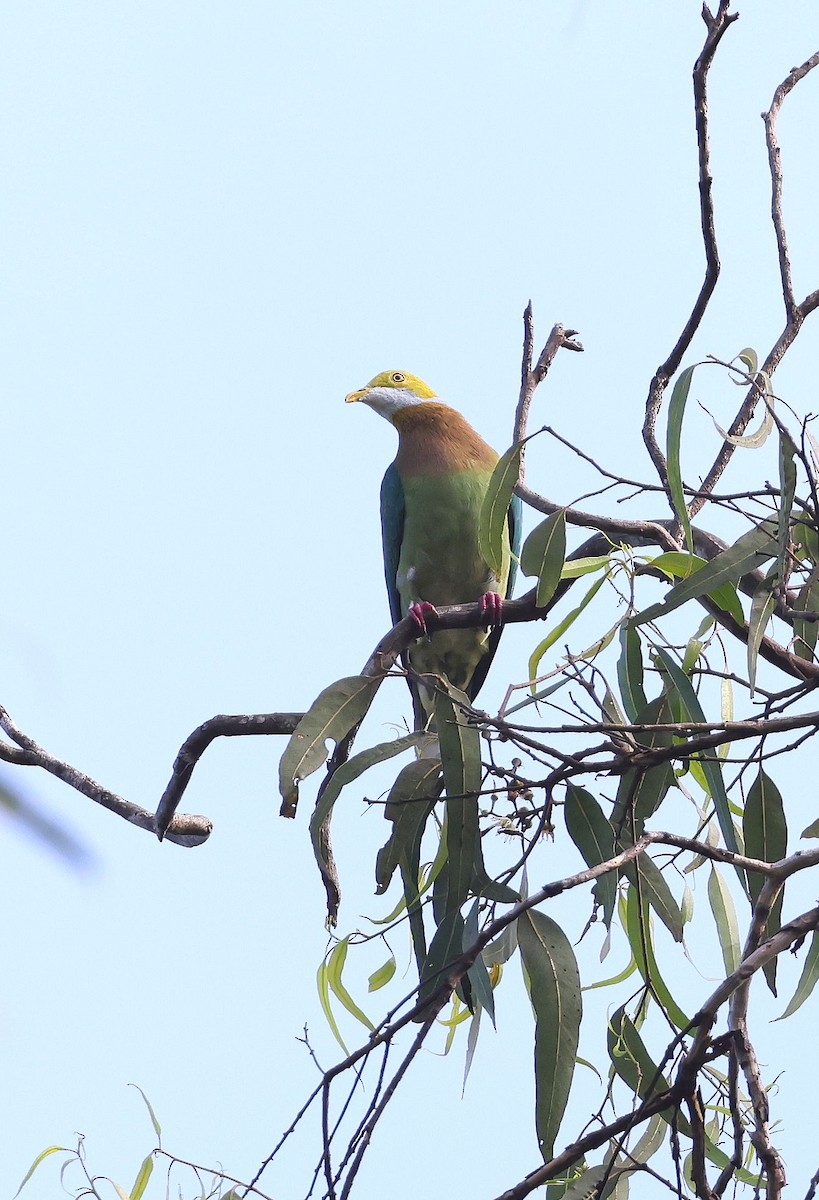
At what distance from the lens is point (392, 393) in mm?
4188

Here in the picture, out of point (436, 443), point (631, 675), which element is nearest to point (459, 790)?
point (631, 675)

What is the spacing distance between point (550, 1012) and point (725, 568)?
0.66 m

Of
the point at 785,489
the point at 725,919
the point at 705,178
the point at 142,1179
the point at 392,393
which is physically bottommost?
the point at 142,1179

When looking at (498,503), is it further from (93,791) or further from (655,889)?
(93,791)

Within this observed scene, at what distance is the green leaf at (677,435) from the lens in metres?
1.81

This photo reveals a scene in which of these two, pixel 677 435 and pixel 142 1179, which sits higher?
pixel 677 435

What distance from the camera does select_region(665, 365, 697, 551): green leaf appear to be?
1814 millimetres

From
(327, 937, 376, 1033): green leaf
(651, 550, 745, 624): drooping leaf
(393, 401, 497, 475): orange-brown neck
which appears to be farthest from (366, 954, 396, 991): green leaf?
(393, 401, 497, 475): orange-brown neck

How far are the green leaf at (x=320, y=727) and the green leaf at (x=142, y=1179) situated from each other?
2.47 ft

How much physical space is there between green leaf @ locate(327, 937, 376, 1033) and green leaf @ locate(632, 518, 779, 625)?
828 mm

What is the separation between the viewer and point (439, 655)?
3775 mm

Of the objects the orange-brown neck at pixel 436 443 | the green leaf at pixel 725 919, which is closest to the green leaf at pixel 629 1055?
the green leaf at pixel 725 919

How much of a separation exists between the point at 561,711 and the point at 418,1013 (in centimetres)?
45

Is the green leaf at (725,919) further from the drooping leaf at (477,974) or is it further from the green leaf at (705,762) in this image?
the drooping leaf at (477,974)
